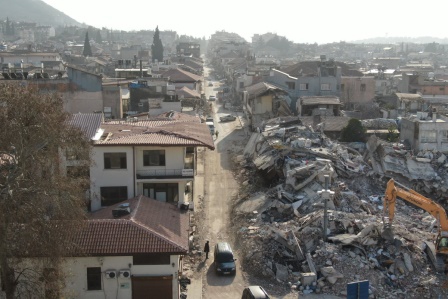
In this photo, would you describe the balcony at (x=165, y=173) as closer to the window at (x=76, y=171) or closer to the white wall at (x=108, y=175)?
the white wall at (x=108, y=175)

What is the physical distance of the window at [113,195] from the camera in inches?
1009

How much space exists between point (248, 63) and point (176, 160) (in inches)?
2627

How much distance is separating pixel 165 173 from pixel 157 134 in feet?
6.48

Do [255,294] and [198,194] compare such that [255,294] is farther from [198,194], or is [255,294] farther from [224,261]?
[198,194]

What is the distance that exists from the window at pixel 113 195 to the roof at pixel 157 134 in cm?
219

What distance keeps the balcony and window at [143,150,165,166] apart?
1.16ft

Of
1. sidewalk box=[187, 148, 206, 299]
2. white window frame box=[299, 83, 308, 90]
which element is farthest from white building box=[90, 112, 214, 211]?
white window frame box=[299, 83, 308, 90]

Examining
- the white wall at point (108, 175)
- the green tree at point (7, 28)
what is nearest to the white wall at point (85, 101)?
the white wall at point (108, 175)

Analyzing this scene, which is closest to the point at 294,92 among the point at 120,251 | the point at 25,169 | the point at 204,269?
the point at 204,269

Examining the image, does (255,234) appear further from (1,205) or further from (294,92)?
(294,92)

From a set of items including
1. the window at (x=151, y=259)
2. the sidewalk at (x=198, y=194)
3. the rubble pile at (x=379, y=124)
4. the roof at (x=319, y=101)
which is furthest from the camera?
the roof at (x=319, y=101)

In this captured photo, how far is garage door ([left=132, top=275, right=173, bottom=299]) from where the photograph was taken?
20.1m

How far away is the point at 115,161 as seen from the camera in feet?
83.8

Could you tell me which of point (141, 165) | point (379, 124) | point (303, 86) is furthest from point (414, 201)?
point (303, 86)
